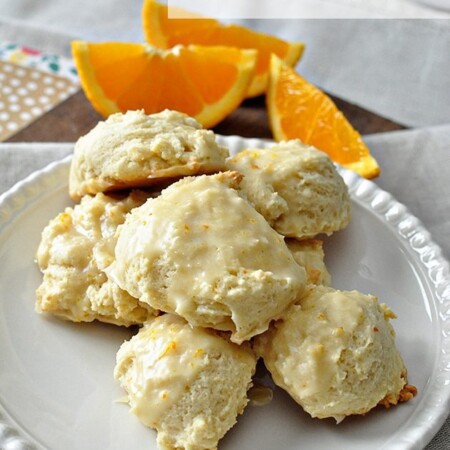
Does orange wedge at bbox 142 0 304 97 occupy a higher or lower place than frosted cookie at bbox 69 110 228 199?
lower

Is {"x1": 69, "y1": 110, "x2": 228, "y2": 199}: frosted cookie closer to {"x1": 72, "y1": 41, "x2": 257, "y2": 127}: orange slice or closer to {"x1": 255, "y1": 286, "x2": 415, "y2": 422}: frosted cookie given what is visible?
{"x1": 255, "y1": 286, "x2": 415, "y2": 422}: frosted cookie

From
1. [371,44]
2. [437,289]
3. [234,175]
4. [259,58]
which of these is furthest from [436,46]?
[234,175]

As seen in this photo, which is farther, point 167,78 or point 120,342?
point 167,78

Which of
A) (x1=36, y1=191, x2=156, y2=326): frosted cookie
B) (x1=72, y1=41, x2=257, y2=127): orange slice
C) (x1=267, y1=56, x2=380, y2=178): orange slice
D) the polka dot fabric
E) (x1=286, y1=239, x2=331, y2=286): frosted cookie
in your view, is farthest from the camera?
the polka dot fabric

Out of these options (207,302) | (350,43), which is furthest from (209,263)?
(350,43)

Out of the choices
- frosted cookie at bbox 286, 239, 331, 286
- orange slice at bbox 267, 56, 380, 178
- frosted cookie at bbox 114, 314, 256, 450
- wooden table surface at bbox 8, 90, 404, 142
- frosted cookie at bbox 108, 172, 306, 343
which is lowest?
wooden table surface at bbox 8, 90, 404, 142

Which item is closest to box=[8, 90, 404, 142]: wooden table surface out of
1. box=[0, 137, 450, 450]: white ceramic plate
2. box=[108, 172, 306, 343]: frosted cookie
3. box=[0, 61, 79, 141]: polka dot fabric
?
box=[0, 61, 79, 141]: polka dot fabric

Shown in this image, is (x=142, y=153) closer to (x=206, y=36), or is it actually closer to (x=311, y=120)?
(x=311, y=120)
